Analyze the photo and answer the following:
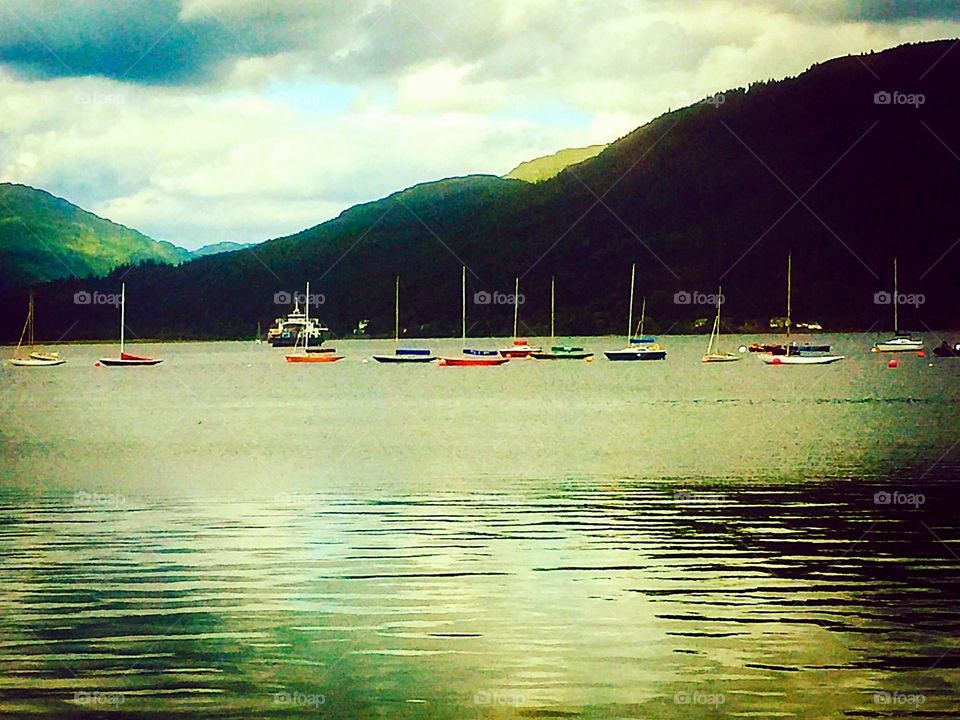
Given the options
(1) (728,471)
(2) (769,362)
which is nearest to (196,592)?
(1) (728,471)

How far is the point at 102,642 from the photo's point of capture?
21203 millimetres

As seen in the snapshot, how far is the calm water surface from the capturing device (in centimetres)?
1852

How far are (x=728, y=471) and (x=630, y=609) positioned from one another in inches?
1073

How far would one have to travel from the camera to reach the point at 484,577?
88.5 feet

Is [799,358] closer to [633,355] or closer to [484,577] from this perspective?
[633,355]

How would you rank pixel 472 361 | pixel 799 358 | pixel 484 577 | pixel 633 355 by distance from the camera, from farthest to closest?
1. pixel 633 355
2. pixel 472 361
3. pixel 799 358
4. pixel 484 577

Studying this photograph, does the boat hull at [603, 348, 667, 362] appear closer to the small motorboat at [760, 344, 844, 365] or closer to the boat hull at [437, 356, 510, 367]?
the small motorboat at [760, 344, 844, 365]

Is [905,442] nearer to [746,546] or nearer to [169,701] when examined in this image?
[746,546]

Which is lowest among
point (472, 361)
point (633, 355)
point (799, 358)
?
point (472, 361)

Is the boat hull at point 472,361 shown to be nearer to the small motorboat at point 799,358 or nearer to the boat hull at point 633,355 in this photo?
the boat hull at point 633,355

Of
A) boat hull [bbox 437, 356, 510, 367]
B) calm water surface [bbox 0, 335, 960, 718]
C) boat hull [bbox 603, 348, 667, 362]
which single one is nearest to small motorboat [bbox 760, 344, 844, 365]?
boat hull [bbox 603, 348, 667, 362]

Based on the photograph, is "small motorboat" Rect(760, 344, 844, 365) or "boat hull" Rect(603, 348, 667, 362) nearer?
"small motorboat" Rect(760, 344, 844, 365)

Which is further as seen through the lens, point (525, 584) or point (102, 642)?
point (525, 584)

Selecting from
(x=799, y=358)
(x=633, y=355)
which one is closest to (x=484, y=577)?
(x=799, y=358)
